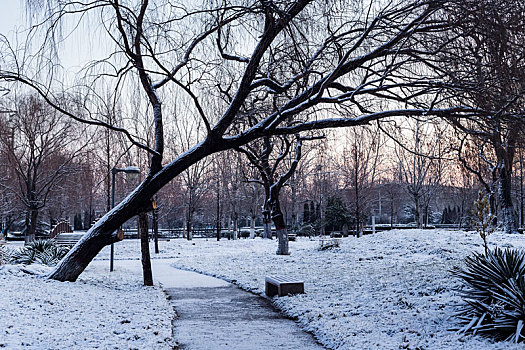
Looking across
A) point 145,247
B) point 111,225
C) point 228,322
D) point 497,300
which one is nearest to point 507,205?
point 145,247

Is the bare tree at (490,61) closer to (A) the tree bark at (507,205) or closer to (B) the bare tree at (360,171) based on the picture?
(A) the tree bark at (507,205)

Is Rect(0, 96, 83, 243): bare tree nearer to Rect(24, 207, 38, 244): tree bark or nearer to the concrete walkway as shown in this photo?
Rect(24, 207, 38, 244): tree bark

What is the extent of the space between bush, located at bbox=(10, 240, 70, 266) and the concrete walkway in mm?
4171

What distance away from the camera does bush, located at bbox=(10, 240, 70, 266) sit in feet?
45.0

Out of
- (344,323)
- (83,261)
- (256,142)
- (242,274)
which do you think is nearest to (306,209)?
(256,142)

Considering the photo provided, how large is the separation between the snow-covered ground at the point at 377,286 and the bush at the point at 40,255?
188 inches

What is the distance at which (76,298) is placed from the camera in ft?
28.9

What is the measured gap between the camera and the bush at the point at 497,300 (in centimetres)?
542

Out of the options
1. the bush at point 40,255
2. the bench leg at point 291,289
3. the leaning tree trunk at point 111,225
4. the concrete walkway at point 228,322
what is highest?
the leaning tree trunk at point 111,225

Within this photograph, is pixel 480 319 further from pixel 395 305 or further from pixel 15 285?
pixel 15 285

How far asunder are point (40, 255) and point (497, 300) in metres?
12.6

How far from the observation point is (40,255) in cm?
1406

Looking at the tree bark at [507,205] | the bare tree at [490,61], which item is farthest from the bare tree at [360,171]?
the bare tree at [490,61]

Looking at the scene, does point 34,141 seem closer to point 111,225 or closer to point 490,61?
point 111,225
